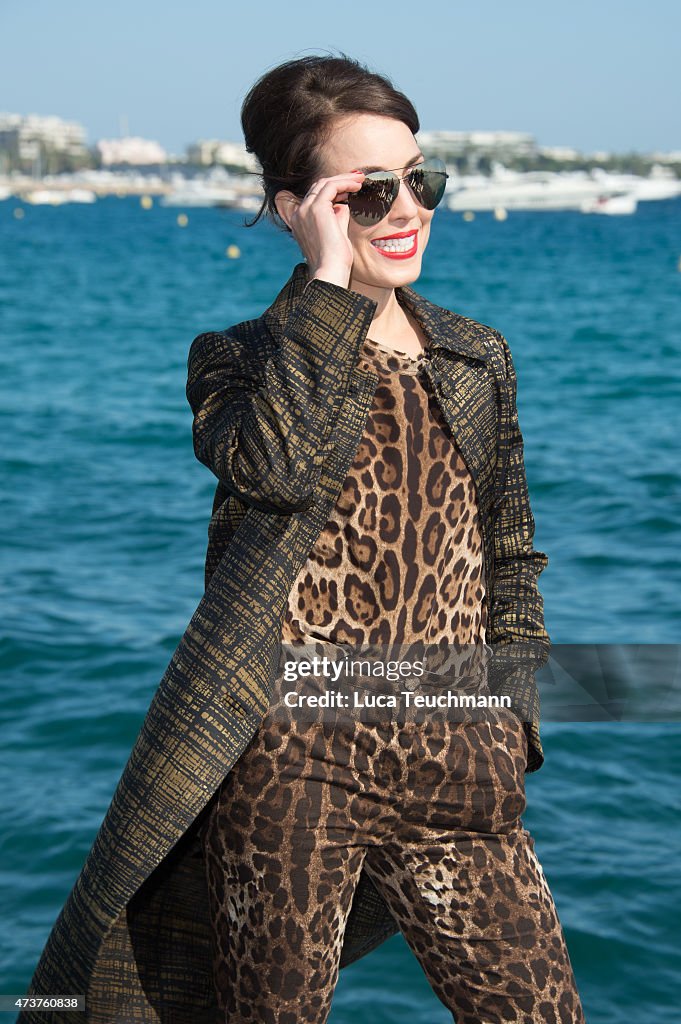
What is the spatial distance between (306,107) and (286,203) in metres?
0.20

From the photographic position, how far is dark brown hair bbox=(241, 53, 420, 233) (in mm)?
2699

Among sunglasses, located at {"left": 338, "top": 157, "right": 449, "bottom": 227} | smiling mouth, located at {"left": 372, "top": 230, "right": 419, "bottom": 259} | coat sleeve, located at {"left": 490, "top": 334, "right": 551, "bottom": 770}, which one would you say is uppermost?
sunglasses, located at {"left": 338, "top": 157, "right": 449, "bottom": 227}

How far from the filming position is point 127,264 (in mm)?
58406

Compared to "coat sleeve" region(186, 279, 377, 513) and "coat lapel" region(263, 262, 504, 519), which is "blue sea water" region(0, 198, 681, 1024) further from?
"coat sleeve" region(186, 279, 377, 513)

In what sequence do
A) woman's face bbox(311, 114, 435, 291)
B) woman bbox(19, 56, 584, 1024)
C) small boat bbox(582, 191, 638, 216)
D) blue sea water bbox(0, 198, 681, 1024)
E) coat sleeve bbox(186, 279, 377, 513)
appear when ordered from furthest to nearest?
small boat bbox(582, 191, 638, 216) < blue sea water bbox(0, 198, 681, 1024) < woman's face bbox(311, 114, 435, 291) < woman bbox(19, 56, 584, 1024) < coat sleeve bbox(186, 279, 377, 513)

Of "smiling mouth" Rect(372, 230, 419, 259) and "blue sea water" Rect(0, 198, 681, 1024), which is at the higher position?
"smiling mouth" Rect(372, 230, 419, 259)

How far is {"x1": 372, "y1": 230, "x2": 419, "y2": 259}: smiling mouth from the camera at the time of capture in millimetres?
2736

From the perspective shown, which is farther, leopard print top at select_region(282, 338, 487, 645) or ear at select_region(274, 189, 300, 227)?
ear at select_region(274, 189, 300, 227)

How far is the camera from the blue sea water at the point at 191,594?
6281 mm

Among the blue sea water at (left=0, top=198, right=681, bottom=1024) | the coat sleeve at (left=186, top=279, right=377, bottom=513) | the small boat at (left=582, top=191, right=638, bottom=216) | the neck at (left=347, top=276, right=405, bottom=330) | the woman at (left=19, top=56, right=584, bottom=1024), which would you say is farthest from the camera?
the small boat at (left=582, top=191, right=638, bottom=216)

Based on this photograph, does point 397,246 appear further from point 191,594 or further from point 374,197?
point 191,594

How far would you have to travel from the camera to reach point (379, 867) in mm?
2721

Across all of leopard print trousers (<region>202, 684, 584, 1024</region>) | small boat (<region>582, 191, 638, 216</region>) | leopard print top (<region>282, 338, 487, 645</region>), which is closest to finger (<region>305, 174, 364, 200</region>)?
leopard print top (<region>282, 338, 487, 645</region>)

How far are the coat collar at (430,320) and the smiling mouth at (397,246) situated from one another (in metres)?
0.16
